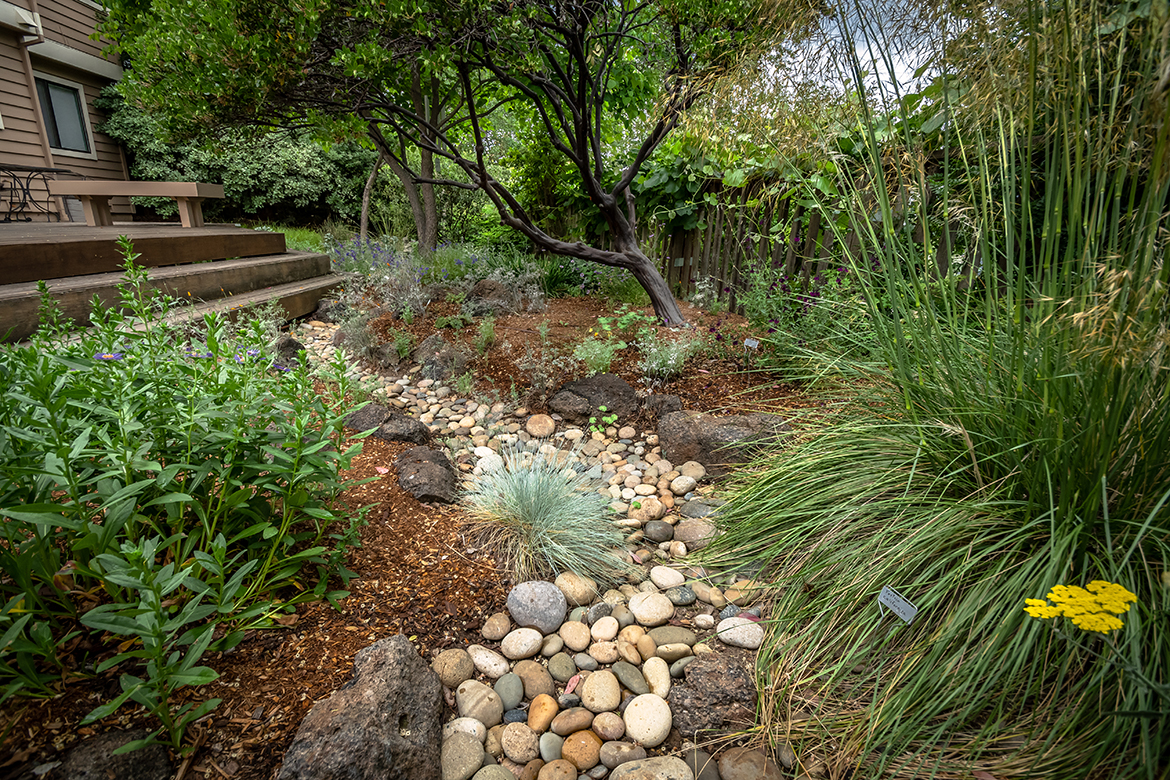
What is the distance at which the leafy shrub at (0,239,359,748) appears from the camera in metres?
1.14

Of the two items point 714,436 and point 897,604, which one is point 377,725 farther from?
point 714,436

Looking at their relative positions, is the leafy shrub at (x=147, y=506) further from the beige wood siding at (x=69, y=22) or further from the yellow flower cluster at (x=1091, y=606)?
the beige wood siding at (x=69, y=22)

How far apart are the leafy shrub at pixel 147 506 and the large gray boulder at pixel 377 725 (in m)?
0.24

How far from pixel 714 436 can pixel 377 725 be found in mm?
2143

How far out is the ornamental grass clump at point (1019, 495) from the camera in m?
1.19

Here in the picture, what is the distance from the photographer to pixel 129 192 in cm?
564

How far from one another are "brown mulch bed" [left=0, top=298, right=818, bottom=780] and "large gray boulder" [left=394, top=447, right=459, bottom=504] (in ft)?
0.15

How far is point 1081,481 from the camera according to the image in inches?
55.3

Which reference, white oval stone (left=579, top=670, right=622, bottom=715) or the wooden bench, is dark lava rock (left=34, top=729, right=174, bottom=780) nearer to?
white oval stone (left=579, top=670, right=622, bottom=715)

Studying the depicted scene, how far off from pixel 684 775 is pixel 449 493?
150cm

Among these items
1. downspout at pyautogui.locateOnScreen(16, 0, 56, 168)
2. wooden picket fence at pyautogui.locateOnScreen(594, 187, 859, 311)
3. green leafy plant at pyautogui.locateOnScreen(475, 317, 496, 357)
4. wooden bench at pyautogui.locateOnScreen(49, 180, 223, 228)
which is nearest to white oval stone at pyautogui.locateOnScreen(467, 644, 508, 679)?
green leafy plant at pyautogui.locateOnScreen(475, 317, 496, 357)

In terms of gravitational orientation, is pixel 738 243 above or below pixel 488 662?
above

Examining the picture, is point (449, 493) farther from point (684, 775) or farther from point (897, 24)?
point (897, 24)

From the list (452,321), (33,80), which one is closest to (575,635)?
(452,321)
